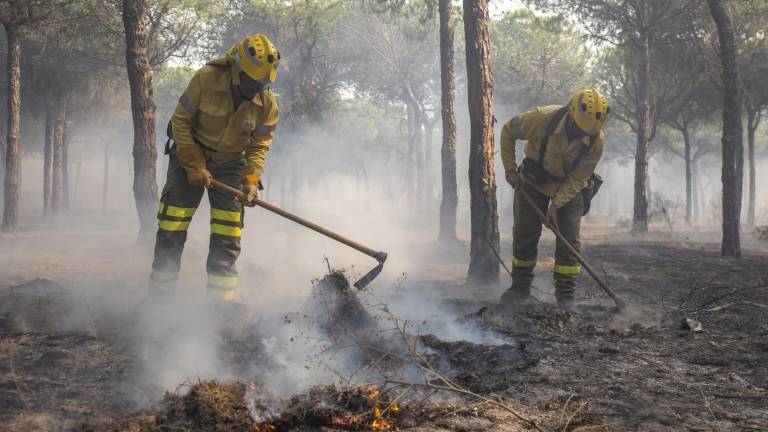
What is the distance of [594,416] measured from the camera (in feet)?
8.48

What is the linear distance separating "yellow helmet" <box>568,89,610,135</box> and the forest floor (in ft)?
4.97

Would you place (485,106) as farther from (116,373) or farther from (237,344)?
(116,373)

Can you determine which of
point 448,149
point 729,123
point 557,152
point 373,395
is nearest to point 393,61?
point 448,149

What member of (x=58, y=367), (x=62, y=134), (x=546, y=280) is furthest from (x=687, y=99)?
(x=62, y=134)

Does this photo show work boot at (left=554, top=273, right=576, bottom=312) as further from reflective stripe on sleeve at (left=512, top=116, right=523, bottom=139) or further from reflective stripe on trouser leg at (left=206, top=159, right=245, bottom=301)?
reflective stripe on trouser leg at (left=206, top=159, right=245, bottom=301)

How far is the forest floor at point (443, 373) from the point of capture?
242cm

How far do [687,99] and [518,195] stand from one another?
543 inches

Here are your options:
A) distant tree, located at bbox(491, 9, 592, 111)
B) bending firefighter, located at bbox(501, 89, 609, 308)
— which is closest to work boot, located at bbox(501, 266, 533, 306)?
bending firefighter, located at bbox(501, 89, 609, 308)

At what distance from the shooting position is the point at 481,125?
672 centimetres

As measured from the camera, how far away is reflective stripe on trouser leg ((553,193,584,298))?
5.23 metres

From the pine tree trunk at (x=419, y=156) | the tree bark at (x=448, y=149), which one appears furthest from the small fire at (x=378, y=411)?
the pine tree trunk at (x=419, y=156)

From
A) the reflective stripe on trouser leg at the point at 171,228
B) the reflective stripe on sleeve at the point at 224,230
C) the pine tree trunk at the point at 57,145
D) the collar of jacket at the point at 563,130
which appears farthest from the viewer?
the pine tree trunk at the point at 57,145

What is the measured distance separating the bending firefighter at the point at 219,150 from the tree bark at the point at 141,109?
5067mm

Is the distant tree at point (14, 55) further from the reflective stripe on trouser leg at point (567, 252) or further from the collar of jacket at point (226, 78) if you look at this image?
the reflective stripe on trouser leg at point (567, 252)
